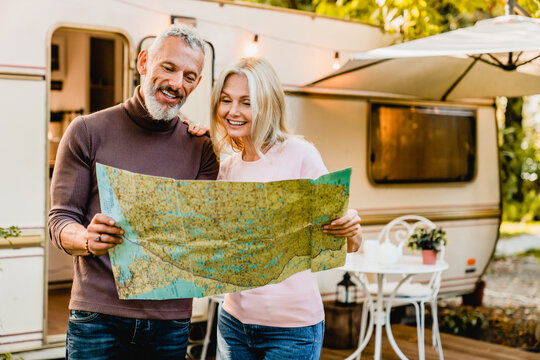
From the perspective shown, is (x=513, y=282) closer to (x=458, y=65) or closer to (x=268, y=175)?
(x=458, y=65)

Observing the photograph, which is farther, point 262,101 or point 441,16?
point 441,16

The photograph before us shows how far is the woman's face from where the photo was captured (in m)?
2.14

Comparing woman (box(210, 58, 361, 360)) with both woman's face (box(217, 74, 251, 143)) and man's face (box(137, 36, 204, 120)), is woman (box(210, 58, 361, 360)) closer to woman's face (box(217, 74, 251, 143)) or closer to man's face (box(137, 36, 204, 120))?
woman's face (box(217, 74, 251, 143))

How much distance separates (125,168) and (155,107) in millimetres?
200

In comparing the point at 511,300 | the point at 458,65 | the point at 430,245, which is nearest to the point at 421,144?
the point at 458,65

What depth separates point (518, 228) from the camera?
15.0 meters

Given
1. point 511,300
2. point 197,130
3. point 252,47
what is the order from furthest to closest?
point 511,300
point 252,47
point 197,130

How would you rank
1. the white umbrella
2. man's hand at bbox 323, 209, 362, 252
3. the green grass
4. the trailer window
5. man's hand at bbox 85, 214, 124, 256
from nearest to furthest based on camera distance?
man's hand at bbox 85, 214, 124, 256 → man's hand at bbox 323, 209, 362, 252 → the white umbrella → the trailer window → the green grass

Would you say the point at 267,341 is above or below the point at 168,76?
below

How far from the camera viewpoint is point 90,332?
203cm

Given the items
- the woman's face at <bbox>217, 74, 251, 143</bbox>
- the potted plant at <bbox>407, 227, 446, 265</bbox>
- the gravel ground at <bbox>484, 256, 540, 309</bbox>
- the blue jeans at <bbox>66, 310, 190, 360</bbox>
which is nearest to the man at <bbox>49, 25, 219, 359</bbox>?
the blue jeans at <bbox>66, 310, 190, 360</bbox>

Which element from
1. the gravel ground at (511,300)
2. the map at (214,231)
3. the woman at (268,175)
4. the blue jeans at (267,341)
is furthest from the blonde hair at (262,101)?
the gravel ground at (511,300)

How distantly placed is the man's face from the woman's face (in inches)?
4.9

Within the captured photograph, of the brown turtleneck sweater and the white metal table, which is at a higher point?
the brown turtleneck sweater
